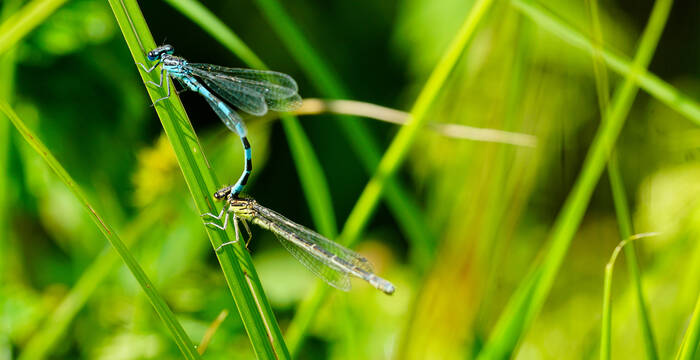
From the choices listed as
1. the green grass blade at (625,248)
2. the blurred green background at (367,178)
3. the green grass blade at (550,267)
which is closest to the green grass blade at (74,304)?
the blurred green background at (367,178)

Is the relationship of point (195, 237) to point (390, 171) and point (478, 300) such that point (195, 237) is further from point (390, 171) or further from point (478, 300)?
point (478, 300)

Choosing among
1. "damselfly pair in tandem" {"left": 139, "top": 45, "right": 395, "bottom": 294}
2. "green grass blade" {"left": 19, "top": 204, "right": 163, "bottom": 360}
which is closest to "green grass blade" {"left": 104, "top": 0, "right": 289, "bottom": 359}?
"damselfly pair in tandem" {"left": 139, "top": 45, "right": 395, "bottom": 294}

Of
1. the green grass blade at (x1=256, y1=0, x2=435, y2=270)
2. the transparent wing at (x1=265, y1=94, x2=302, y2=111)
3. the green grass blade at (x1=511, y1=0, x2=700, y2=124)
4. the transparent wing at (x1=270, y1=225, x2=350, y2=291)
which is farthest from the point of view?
the transparent wing at (x1=265, y1=94, x2=302, y2=111)

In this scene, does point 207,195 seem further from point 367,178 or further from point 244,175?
point 367,178

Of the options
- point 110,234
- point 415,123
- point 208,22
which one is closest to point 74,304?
point 110,234

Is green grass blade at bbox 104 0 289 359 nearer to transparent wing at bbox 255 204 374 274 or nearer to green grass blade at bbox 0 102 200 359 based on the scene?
green grass blade at bbox 0 102 200 359

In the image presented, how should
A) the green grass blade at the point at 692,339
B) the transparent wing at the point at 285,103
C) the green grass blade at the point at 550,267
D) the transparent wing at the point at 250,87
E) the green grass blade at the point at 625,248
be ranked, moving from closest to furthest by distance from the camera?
the green grass blade at the point at 692,339 < the green grass blade at the point at 625,248 < the green grass blade at the point at 550,267 < the transparent wing at the point at 285,103 < the transparent wing at the point at 250,87

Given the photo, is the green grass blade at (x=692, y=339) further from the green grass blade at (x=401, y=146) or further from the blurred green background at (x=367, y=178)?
the green grass blade at (x=401, y=146)
